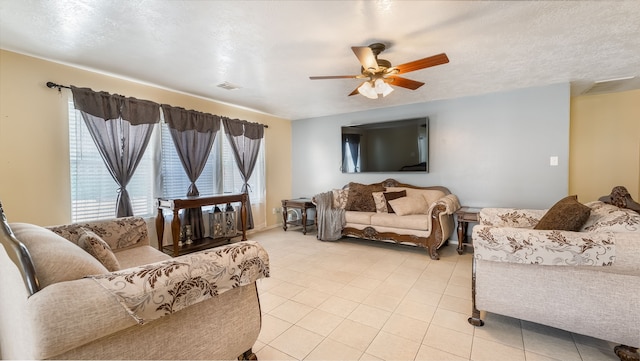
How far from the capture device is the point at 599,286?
155cm

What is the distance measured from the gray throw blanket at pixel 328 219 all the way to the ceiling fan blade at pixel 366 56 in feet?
8.11

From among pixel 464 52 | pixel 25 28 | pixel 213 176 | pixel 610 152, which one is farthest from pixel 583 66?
pixel 25 28

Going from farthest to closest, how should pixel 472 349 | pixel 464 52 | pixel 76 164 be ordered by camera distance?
pixel 76 164, pixel 464 52, pixel 472 349

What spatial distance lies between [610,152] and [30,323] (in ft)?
20.2

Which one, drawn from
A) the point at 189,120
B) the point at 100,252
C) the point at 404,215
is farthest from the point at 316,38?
the point at 404,215

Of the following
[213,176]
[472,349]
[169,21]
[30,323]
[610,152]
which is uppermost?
[169,21]

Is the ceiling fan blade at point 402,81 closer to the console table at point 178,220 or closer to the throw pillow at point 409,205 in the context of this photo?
the throw pillow at point 409,205

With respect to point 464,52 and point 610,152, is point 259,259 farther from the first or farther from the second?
point 610,152

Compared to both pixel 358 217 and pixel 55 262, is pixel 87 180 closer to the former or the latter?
pixel 55 262

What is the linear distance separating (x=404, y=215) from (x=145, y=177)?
357cm

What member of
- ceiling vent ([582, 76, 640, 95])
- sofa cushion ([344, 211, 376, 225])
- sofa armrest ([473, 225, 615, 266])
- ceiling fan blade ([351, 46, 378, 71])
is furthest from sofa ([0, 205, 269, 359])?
ceiling vent ([582, 76, 640, 95])

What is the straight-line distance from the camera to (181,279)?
1.11m

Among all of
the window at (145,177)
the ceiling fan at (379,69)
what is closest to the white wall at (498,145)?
the ceiling fan at (379,69)

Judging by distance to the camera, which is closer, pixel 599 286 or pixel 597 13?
pixel 599 286
